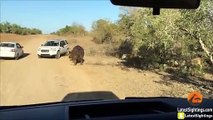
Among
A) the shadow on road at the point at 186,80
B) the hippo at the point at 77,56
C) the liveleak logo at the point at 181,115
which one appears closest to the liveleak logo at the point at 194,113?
the liveleak logo at the point at 181,115

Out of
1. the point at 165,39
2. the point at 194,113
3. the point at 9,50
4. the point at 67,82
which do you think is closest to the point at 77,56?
the point at 9,50

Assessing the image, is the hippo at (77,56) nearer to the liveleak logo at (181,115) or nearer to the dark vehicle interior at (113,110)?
the dark vehicle interior at (113,110)

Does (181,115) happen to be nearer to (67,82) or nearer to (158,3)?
(158,3)

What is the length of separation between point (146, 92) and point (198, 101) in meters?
20.4

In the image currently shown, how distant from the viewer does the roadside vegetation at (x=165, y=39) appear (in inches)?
742

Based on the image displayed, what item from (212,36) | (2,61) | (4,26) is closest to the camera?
(212,36)

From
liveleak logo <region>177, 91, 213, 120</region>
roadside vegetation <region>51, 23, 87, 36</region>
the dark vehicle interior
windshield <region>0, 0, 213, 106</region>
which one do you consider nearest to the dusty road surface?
windshield <region>0, 0, 213, 106</region>

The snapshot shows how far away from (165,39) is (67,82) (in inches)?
374

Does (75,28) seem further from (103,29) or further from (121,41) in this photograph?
(121,41)

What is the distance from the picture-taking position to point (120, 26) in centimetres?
4403

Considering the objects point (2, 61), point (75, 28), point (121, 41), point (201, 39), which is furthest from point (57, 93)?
point (75, 28)

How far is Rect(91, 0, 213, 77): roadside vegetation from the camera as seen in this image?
18.9 m

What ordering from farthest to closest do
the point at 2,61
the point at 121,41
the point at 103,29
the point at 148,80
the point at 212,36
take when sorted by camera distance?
1. the point at 103,29
2. the point at 121,41
3. the point at 2,61
4. the point at 148,80
5. the point at 212,36

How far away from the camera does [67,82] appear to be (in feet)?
92.8
